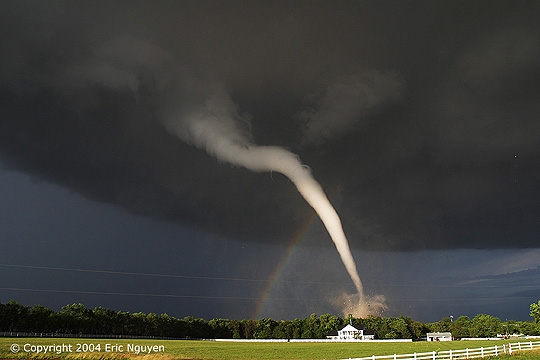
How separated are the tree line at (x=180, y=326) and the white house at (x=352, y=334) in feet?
11.2

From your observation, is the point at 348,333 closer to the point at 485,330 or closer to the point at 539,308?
the point at 485,330

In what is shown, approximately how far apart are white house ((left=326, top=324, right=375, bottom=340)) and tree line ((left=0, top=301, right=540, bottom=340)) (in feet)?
11.2

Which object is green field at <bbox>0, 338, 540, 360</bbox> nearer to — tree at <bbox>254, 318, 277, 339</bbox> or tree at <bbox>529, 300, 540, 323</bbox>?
tree at <bbox>529, 300, 540, 323</bbox>

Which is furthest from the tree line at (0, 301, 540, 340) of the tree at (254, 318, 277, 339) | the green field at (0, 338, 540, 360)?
the green field at (0, 338, 540, 360)

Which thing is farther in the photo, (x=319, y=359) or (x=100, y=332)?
(x=100, y=332)

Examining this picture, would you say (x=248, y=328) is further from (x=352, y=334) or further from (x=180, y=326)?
(x=352, y=334)

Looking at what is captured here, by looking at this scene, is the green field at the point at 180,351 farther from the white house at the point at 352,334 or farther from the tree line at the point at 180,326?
the white house at the point at 352,334

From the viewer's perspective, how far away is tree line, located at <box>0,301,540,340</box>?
145 metres

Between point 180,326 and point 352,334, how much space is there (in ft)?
208

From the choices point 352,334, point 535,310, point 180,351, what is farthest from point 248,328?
point 180,351

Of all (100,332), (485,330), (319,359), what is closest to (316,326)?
(485,330)

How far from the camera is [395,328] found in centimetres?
17688

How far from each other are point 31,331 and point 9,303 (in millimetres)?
13479

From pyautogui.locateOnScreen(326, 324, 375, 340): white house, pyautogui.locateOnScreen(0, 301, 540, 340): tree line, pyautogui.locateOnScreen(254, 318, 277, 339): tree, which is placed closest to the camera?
pyautogui.locateOnScreen(0, 301, 540, 340): tree line
